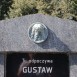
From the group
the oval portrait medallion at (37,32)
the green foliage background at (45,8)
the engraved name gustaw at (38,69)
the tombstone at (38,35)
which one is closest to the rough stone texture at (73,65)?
the tombstone at (38,35)

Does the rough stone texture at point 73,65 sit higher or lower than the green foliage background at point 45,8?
lower

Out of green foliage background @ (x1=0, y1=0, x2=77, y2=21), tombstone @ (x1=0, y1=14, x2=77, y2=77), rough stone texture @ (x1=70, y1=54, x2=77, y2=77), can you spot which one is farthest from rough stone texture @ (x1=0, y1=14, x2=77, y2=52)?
green foliage background @ (x1=0, y1=0, x2=77, y2=21)

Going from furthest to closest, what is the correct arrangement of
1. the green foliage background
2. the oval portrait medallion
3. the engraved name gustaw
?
the green foliage background < the engraved name gustaw < the oval portrait medallion

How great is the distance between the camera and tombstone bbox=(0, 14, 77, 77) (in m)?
8.34

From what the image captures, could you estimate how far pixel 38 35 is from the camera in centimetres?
833

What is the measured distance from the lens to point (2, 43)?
835cm

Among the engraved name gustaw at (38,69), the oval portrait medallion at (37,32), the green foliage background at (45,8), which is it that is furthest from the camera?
the green foliage background at (45,8)

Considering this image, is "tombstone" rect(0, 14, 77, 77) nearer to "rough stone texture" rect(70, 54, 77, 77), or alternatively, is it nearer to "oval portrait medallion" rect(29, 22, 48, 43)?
"oval portrait medallion" rect(29, 22, 48, 43)

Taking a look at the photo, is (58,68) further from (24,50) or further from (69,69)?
(24,50)

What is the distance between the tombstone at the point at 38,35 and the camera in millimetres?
8336

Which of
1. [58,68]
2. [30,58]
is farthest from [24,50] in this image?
[58,68]

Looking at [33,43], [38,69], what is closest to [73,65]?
[38,69]

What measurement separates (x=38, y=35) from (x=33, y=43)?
198mm

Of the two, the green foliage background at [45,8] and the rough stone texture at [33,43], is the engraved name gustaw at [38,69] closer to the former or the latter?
the rough stone texture at [33,43]
